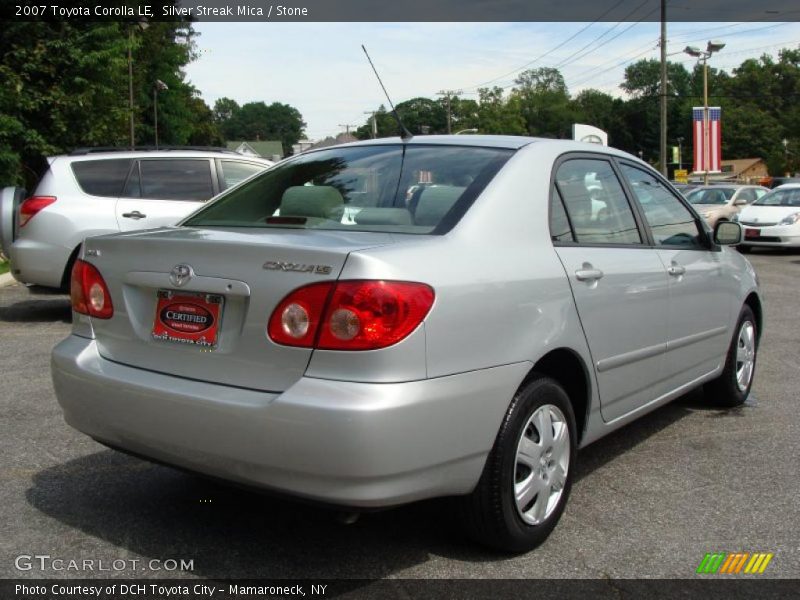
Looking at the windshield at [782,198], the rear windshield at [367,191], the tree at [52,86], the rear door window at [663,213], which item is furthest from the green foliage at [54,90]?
the windshield at [782,198]

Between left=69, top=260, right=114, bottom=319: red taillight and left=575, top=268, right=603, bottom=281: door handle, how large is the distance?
6.02 feet

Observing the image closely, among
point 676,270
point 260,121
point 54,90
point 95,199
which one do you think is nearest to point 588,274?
point 676,270

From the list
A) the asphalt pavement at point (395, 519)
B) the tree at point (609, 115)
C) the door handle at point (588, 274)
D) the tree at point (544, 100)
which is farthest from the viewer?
the tree at point (609, 115)

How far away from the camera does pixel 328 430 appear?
2.59 metres

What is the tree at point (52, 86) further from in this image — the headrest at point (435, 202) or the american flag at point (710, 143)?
the american flag at point (710, 143)

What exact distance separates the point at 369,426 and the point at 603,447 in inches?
94.2

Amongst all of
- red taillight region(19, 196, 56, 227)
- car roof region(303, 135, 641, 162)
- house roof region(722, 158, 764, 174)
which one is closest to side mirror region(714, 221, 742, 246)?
car roof region(303, 135, 641, 162)

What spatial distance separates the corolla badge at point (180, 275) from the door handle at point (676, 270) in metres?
2.42

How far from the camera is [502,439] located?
299 centimetres

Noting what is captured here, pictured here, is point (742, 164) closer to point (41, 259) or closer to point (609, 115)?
point (609, 115)

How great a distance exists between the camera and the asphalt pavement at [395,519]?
10.2 ft

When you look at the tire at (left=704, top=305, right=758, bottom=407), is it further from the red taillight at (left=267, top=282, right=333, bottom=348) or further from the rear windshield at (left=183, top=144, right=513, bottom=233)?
the red taillight at (left=267, top=282, right=333, bottom=348)

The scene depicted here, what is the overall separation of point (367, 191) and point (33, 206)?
5917 millimetres

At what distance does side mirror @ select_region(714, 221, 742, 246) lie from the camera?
16.3ft
